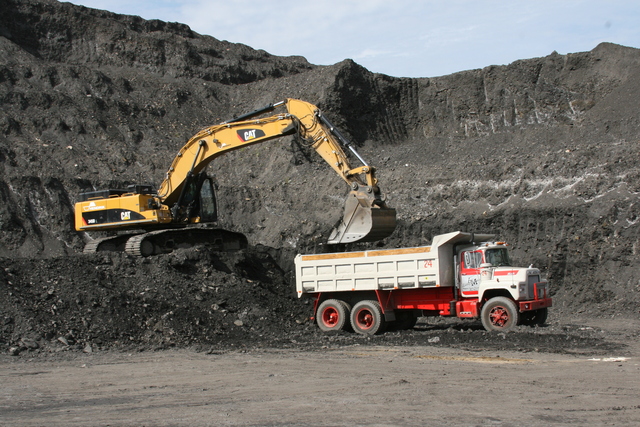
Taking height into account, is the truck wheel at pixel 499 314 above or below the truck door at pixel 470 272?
below

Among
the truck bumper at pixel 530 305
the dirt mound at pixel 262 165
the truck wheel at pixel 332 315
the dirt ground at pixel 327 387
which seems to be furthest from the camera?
the dirt mound at pixel 262 165

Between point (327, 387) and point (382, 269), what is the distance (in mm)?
5830

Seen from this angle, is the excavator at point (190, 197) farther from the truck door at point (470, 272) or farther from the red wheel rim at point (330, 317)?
the truck door at point (470, 272)

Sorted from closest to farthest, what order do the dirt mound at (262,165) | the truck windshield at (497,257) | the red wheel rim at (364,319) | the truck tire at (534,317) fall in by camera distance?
the truck windshield at (497,257) → the truck tire at (534,317) → the red wheel rim at (364,319) → the dirt mound at (262,165)

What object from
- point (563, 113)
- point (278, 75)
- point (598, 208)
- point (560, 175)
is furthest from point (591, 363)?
point (278, 75)

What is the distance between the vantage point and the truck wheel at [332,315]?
14.1m

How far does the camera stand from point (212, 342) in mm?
12594

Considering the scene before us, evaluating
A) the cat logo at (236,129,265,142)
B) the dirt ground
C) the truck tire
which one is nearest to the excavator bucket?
the dirt ground

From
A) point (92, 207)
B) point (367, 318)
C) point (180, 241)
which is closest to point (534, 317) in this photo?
point (367, 318)

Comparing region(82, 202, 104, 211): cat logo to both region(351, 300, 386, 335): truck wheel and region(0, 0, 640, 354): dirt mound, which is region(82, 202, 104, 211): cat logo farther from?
region(351, 300, 386, 335): truck wheel

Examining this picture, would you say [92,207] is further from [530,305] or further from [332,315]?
[530,305]

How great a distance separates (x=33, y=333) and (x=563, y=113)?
28290 mm

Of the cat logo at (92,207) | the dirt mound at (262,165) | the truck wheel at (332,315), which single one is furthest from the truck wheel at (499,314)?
the cat logo at (92,207)

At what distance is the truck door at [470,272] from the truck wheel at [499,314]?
16.3 inches
